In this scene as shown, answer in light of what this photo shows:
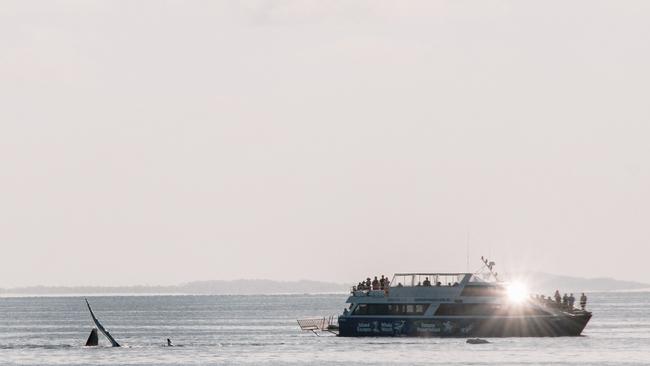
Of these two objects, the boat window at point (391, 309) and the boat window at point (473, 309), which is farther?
the boat window at point (391, 309)

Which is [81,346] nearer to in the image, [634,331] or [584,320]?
[584,320]

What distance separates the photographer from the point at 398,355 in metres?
101

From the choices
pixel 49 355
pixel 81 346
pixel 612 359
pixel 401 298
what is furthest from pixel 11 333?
pixel 612 359

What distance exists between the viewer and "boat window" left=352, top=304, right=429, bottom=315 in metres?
114

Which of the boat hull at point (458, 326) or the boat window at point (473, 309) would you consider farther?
the boat hull at point (458, 326)

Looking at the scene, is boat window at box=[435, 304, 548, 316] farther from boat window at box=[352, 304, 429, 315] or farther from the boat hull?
boat window at box=[352, 304, 429, 315]

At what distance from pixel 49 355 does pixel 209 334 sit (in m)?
39.8

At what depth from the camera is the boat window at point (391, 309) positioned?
4486 inches

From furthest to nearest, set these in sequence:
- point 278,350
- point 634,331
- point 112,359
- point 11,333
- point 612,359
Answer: point 11,333
point 634,331
point 278,350
point 112,359
point 612,359

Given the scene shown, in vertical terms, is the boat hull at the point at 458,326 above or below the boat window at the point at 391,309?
below

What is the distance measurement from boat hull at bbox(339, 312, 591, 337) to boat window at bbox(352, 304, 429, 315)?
18.6 inches

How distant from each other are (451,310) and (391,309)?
15.5 feet

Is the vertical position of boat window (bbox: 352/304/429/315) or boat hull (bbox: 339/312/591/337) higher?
boat window (bbox: 352/304/429/315)

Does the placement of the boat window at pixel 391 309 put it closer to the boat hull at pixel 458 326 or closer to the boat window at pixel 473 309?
the boat hull at pixel 458 326
